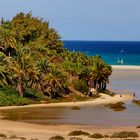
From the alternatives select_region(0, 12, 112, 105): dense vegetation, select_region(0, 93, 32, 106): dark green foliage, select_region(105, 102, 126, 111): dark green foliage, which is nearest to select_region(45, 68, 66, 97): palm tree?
select_region(0, 12, 112, 105): dense vegetation

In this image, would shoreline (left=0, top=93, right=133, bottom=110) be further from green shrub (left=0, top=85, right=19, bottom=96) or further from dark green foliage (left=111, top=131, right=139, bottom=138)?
dark green foliage (left=111, top=131, right=139, bottom=138)

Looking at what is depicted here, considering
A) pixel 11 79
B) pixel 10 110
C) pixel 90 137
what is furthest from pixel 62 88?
pixel 90 137

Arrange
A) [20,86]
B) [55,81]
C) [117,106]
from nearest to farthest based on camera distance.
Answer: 1. [117,106]
2. [20,86]
3. [55,81]

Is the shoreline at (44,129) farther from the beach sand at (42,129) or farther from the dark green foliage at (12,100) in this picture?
the dark green foliage at (12,100)

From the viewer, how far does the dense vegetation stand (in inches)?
3932

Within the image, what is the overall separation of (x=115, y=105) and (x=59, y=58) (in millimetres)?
31064

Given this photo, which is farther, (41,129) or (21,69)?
(21,69)

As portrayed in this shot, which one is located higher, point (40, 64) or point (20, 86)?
point (40, 64)

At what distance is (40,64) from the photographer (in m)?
106

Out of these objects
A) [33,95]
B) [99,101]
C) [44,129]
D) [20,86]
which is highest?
[20,86]

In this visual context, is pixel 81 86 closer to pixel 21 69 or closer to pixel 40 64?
pixel 40 64

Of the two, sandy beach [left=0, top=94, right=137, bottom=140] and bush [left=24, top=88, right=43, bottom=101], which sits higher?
bush [left=24, top=88, right=43, bottom=101]

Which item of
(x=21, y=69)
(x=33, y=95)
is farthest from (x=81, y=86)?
(x=21, y=69)

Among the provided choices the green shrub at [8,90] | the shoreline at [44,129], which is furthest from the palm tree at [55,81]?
the shoreline at [44,129]
